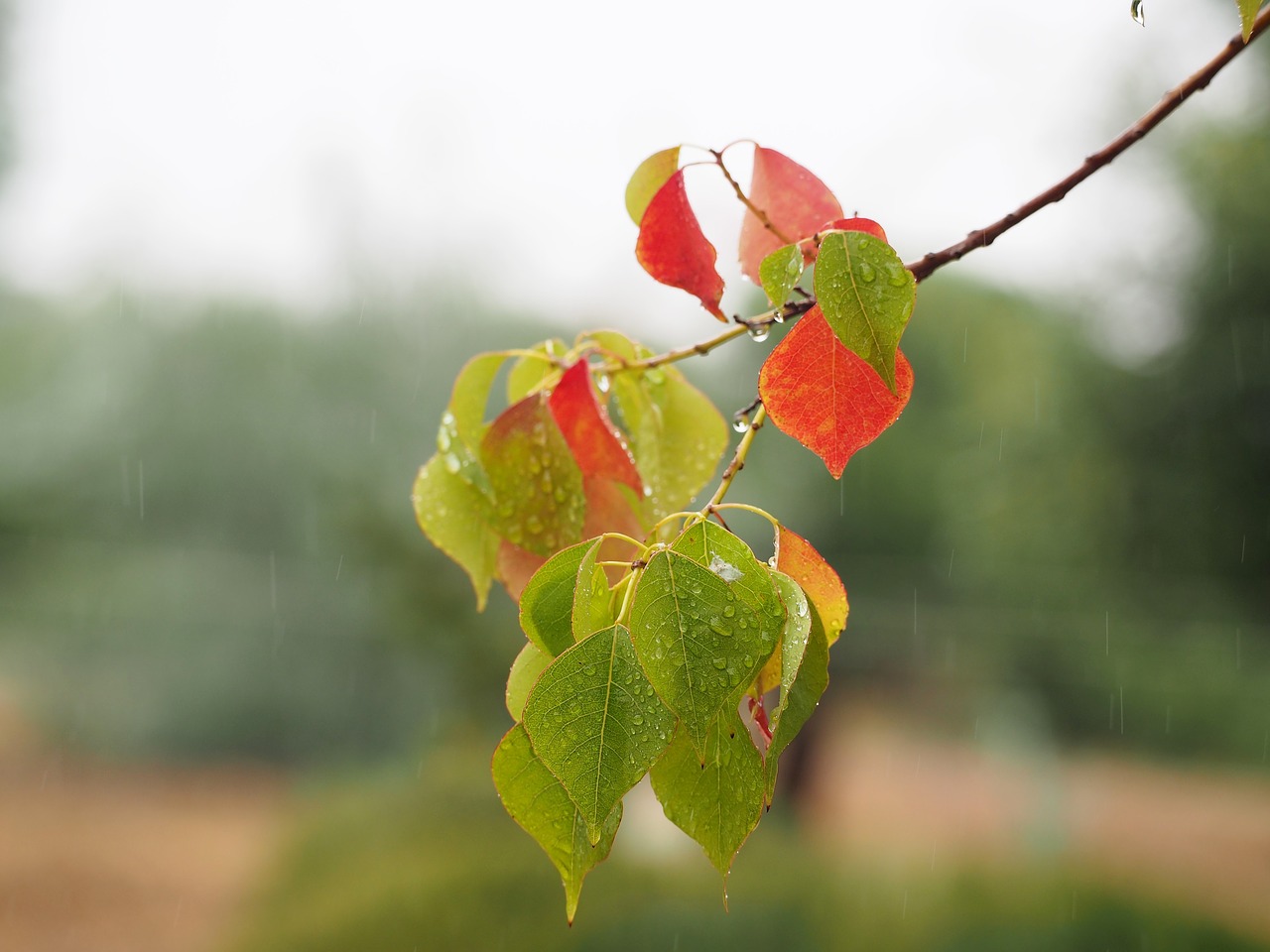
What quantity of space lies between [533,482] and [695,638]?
12cm

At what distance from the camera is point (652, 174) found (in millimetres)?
308

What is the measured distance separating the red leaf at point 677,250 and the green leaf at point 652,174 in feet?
0.10

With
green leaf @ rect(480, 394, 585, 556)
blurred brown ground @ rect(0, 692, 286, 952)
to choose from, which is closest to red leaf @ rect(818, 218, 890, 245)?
green leaf @ rect(480, 394, 585, 556)

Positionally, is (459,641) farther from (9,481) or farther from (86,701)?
(9,481)

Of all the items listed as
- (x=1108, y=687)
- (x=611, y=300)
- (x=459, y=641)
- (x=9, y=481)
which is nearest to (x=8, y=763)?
(x=9, y=481)

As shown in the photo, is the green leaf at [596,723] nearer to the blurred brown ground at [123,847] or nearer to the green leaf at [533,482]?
the green leaf at [533,482]

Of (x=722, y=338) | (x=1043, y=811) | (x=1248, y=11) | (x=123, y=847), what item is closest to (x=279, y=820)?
(x=123, y=847)

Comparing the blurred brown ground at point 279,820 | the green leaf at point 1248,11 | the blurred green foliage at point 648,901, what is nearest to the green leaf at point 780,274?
the green leaf at point 1248,11

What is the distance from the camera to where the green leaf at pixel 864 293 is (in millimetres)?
217

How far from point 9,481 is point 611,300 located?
2.42 meters

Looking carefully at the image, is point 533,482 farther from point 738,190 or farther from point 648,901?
point 648,901

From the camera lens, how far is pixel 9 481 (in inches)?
150

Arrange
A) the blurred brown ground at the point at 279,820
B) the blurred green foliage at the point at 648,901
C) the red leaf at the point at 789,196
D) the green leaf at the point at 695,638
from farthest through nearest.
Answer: the blurred brown ground at the point at 279,820
the blurred green foliage at the point at 648,901
the red leaf at the point at 789,196
the green leaf at the point at 695,638

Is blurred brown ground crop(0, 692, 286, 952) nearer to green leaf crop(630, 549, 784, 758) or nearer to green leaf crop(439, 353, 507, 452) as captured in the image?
green leaf crop(439, 353, 507, 452)
